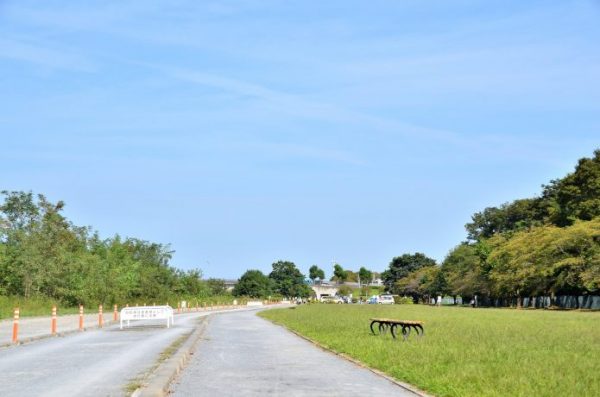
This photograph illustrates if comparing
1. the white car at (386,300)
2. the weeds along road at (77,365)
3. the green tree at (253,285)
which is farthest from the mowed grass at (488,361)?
the green tree at (253,285)

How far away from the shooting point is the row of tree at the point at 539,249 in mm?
72750

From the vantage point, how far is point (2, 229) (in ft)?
214

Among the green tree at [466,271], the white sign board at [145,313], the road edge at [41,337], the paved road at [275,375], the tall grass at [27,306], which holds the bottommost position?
the paved road at [275,375]

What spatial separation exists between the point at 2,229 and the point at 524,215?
277 ft

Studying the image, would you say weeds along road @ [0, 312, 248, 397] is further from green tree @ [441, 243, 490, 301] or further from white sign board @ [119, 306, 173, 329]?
green tree @ [441, 243, 490, 301]

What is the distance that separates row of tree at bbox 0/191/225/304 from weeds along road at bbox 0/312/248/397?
1459 inches

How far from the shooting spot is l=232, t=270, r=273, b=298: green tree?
16850 centimetres

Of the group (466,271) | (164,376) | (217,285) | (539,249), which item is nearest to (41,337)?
(164,376)

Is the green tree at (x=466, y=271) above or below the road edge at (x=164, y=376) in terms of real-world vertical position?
above

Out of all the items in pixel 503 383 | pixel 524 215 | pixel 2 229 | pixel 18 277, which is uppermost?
pixel 524 215

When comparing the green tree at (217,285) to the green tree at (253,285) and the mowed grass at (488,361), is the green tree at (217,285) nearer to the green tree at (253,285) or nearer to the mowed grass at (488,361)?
the green tree at (253,285)

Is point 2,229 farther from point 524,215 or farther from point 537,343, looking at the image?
point 524,215

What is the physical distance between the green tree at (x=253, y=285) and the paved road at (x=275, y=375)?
14633cm

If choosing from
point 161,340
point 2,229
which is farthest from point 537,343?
point 2,229
